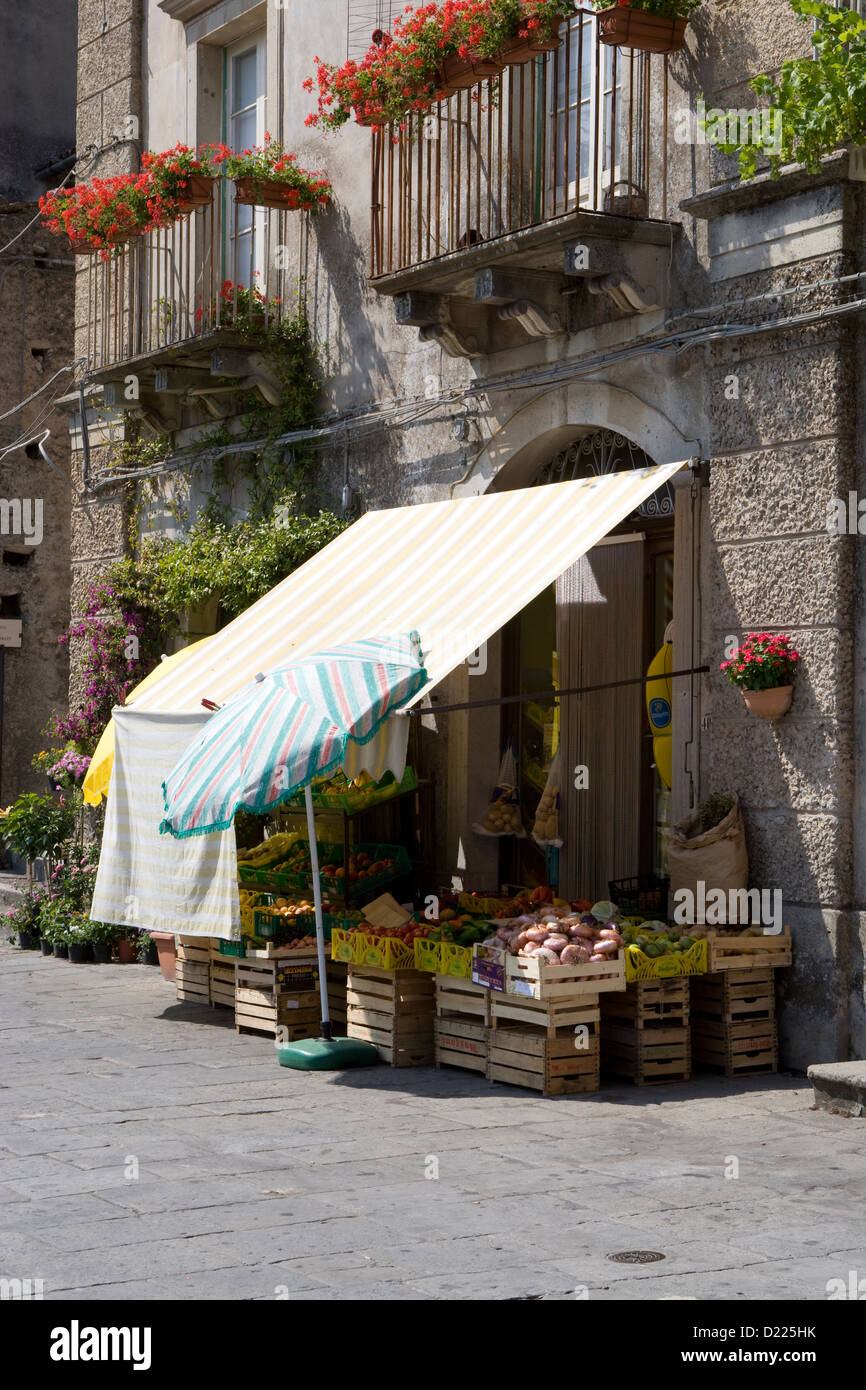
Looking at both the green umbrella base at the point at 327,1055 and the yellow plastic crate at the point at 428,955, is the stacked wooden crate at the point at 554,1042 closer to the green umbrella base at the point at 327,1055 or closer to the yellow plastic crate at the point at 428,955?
the yellow plastic crate at the point at 428,955

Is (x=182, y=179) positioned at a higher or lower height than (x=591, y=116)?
higher

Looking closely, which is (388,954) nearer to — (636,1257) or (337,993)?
(337,993)

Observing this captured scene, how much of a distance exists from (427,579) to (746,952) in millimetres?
2739

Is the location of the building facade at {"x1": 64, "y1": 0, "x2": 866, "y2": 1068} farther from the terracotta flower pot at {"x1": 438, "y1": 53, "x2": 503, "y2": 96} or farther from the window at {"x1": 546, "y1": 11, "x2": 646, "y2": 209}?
the terracotta flower pot at {"x1": 438, "y1": 53, "x2": 503, "y2": 96}

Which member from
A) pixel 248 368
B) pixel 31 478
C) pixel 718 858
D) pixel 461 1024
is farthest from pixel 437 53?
pixel 31 478

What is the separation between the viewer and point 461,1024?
8.73 m

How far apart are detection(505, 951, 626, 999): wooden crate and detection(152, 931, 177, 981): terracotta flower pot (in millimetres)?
4280

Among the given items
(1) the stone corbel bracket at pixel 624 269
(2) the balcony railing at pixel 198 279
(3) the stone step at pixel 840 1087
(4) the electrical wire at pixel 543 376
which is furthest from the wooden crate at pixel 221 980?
(2) the balcony railing at pixel 198 279

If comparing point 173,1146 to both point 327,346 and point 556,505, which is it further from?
point 327,346

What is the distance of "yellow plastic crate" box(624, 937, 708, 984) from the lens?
8.27 metres

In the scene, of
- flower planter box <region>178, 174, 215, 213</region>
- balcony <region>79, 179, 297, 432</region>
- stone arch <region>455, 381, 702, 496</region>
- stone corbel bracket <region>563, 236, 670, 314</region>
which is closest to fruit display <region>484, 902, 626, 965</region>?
stone arch <region>455, 381, 702, 496</region>

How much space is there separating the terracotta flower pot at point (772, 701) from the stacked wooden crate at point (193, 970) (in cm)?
391

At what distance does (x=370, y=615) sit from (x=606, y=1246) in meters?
4.70
